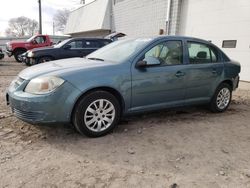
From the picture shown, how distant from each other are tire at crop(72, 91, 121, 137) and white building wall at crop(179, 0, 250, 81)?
25.1 ft

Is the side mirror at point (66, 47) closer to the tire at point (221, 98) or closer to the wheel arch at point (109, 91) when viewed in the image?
the tire at point (221, 98)

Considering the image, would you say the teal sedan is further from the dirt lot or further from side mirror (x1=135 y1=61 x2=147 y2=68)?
the dirt lot

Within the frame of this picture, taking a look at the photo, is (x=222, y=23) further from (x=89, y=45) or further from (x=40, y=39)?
(x=40, y=39)

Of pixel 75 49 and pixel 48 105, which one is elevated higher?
pixel 75 49

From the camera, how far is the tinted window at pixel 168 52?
443 cm

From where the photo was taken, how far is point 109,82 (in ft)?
12.7

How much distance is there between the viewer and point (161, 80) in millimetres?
4371

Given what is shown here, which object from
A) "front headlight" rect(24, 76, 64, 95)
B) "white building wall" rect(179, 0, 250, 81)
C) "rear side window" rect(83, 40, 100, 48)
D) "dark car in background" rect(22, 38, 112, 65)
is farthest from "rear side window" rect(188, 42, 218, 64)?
"rear side window" rect(83, 40, 100, 48)

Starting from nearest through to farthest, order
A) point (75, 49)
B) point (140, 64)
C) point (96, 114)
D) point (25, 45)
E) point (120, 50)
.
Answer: point (96, 114) < point (140, 64) < point (120, 50) < point (75, 49) < point (25, 45)

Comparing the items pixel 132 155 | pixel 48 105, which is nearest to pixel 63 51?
pixel 48 105

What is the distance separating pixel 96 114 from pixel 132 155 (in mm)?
837

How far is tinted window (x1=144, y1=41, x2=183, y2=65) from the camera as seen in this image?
4.43 metres

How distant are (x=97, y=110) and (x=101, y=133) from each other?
359 millimetres

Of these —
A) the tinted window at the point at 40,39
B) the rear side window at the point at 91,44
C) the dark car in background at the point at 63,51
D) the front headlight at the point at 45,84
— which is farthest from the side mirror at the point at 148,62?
the tinted window at the point at 40,39
